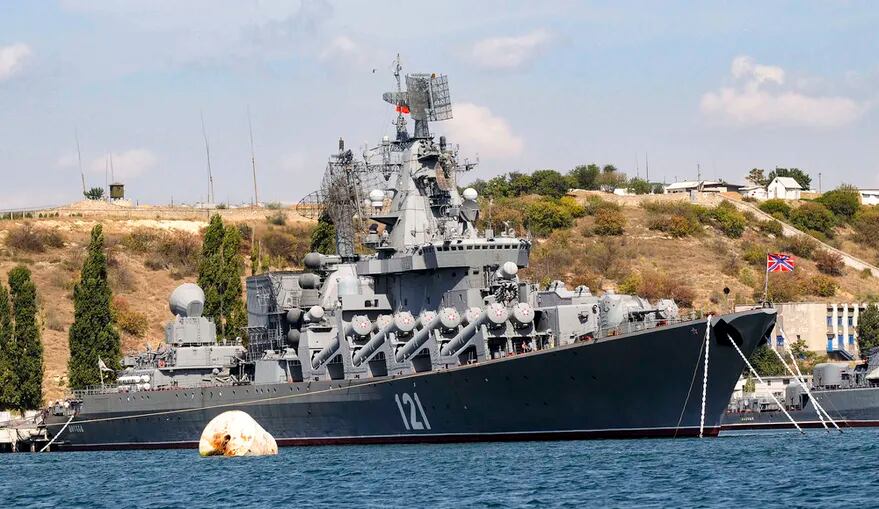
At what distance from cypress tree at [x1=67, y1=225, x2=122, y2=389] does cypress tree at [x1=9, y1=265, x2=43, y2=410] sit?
1824 mm

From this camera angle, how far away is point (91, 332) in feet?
221

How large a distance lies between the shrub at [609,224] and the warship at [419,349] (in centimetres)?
6066

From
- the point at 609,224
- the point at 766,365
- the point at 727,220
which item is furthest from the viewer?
the point at 727,220

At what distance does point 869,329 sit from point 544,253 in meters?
30.5

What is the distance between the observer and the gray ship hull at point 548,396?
42188 mm

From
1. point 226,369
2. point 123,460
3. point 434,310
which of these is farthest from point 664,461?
point 226,369

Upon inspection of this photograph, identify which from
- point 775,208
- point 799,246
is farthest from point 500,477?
point 775,208

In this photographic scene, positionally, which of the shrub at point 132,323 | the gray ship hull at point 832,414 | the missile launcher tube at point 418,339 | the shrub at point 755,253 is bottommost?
the gray ship hull at point 832,414

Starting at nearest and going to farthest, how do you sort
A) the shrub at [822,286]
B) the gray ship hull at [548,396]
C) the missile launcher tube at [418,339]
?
the gray ship hull at [548,396] → the missile launcher tube at [418,339] → the shrub at [822,286]

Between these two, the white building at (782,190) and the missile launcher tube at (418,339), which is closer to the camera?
the missile launcher tube at (418,339)

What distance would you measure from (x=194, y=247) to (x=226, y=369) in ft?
165

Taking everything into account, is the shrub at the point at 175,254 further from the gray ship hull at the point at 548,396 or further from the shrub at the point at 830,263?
the gray ship hull at the point at 548,396

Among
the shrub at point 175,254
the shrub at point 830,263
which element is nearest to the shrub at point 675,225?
the shrub at point 830,263

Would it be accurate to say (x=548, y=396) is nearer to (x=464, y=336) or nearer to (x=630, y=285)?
(x=464, y=336)
